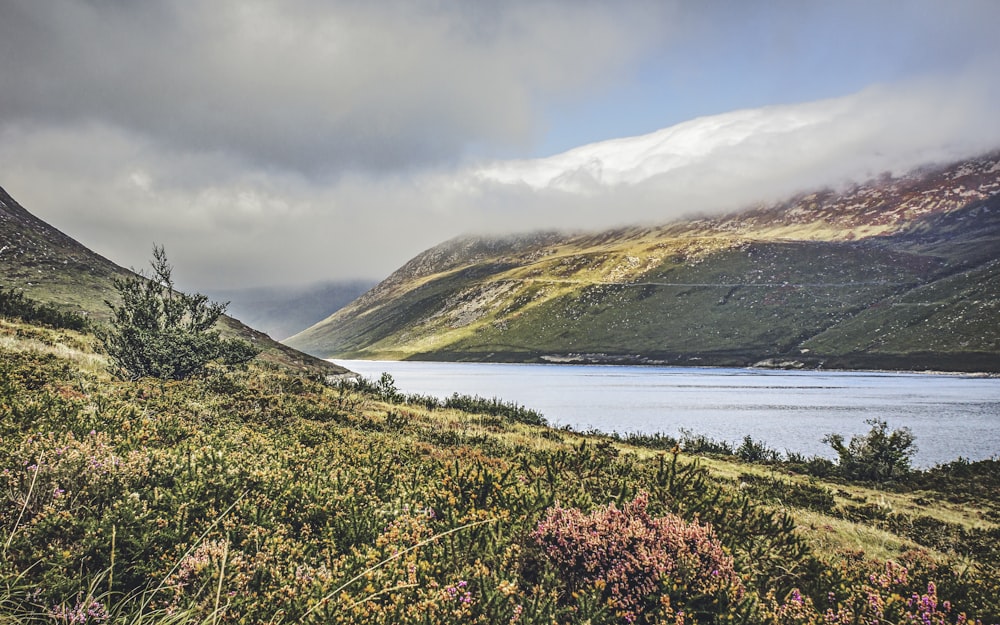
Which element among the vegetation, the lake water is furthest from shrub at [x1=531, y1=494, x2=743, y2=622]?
the vegetation

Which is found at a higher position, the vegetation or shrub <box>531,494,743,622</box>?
the vegetation

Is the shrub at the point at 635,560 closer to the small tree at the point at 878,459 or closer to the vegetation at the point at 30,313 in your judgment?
the small tree at the point at 878,459

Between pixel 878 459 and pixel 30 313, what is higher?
pixel 30 313

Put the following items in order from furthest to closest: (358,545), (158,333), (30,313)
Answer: (30,313) < (158,333) < (358,545)

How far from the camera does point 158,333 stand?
74.1 feet

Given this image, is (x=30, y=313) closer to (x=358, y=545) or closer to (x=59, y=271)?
(x=59, y=271)

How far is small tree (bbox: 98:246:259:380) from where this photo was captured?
836 inches

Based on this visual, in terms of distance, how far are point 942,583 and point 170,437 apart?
39.6 ft

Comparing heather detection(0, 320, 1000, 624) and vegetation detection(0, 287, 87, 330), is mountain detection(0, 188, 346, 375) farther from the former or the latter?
heather detection(0, 320, 1000, 624)

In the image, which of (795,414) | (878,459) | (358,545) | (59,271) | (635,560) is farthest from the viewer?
(795,414)

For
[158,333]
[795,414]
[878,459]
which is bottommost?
[795,414]

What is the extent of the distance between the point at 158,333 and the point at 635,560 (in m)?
23.7

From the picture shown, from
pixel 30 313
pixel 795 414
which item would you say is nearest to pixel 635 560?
pixel 30 313

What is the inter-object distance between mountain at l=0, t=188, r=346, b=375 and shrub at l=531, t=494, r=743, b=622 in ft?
148
